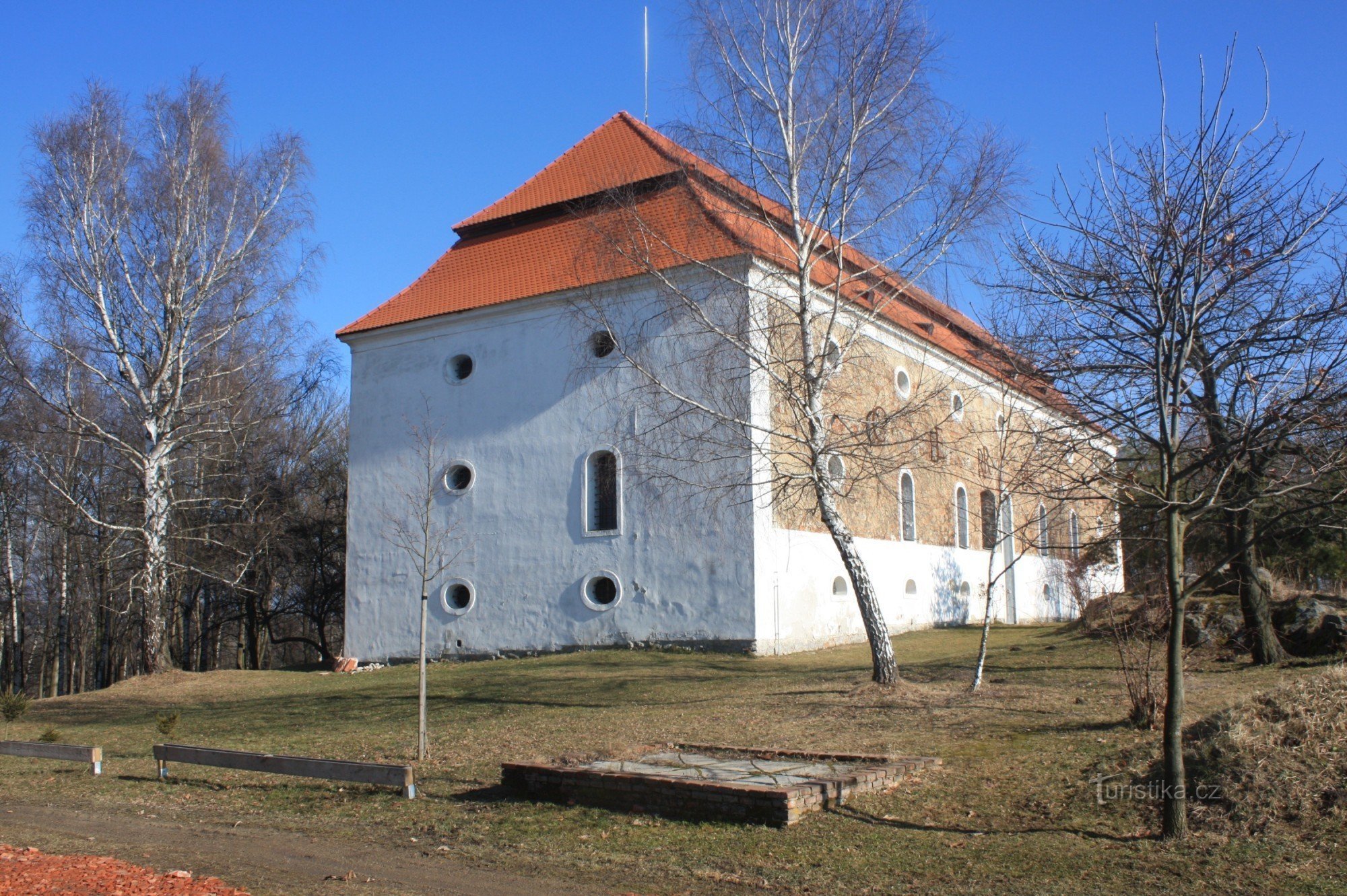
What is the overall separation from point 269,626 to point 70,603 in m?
6.80

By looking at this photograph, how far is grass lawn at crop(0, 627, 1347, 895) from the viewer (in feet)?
20.6

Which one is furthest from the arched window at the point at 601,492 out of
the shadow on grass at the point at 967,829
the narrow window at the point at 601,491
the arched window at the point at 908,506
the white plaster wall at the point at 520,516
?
the shadow on grass at the point at 967,829

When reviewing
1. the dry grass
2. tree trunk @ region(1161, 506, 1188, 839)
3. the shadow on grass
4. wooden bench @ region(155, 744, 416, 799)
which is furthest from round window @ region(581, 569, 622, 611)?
tree trunk @ region(1161, 506, 1188, 839)

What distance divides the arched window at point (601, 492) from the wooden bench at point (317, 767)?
36.4 feet

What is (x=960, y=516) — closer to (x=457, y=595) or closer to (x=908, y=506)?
(x=908, y=506)

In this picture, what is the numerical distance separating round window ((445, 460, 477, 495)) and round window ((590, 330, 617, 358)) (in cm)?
396

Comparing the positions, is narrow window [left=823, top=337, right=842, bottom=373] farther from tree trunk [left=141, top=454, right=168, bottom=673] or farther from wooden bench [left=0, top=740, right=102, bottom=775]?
tree trunk [left=141, top=454, right=168, bottom=673]

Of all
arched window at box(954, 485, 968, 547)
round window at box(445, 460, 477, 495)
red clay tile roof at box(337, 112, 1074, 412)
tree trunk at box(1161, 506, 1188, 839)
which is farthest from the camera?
arched window at box(954, 485, 968, 547)

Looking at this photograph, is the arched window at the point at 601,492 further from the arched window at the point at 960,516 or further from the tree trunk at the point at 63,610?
the tree trunk at the point at 63,610

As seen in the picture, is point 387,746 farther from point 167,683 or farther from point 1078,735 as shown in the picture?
point 167,683

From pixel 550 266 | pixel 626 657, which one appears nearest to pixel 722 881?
pixel 626 657

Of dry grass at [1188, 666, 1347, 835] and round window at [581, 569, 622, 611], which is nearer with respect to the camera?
dry grass at [1188, 666, 1347, 835]

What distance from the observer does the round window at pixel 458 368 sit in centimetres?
2272

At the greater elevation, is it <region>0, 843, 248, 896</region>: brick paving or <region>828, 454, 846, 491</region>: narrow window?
<region>828, 454, 846, 491</region>: narrow window
